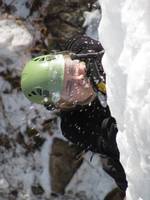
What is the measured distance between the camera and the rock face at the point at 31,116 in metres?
4.56

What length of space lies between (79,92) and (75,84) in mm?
66

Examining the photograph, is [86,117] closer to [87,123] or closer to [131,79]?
[87,123]

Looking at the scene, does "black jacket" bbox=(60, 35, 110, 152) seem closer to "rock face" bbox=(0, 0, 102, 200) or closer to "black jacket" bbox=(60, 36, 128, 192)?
"black jacket" bbox=(60, 36, 128, 192)

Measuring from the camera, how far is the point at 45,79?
3.14m

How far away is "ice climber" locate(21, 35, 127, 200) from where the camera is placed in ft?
9.75

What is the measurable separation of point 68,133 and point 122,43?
154 centimetres

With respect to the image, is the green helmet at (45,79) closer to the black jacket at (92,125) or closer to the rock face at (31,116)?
the black jacket at (92,125)

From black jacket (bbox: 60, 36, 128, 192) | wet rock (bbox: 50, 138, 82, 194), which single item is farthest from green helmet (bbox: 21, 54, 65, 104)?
wet rock (bbox: 50, 138, 82, 194)

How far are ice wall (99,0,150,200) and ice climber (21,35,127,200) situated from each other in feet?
2.49

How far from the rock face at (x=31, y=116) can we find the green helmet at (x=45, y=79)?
53.4 inches

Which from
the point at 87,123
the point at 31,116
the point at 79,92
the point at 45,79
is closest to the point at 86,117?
the point at 87,123

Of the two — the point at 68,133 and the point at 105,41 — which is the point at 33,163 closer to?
the point at 68,133

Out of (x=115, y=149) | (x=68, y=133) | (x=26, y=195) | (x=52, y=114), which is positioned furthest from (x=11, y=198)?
(x=115, y=149)

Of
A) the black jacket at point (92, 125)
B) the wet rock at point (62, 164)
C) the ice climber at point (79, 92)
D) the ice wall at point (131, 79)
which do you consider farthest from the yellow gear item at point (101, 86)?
the wet rock at point (62, 164)
